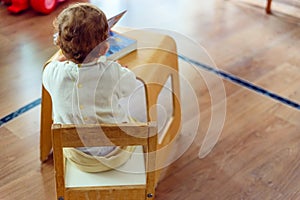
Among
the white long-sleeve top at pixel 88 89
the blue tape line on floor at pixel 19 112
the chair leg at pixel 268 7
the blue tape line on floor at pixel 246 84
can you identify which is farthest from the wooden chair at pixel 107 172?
the chair leg at pixel 268 7

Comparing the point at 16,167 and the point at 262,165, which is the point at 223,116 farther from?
the point at 16,167

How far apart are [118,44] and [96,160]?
46 centimetres

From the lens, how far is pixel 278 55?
2.49m

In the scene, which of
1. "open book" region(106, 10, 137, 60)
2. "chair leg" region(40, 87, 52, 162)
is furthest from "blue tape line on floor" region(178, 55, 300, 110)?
"chair leg" region(40, 87, 52, 162)

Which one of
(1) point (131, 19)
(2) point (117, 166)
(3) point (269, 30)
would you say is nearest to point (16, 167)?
(2) point (117, 166)

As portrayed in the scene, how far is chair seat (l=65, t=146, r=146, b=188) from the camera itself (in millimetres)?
1319

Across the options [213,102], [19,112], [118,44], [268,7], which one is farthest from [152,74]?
[268,7]

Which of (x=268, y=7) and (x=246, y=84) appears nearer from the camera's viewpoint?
(x=246, y=84)

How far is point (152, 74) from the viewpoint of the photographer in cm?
161

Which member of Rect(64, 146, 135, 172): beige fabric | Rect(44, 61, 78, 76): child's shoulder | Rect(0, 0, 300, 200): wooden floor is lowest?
Rect(0, 0, 300, 200): wooden floor

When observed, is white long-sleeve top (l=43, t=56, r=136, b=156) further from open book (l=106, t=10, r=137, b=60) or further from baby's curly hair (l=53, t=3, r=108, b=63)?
open book (l=106, t=10, r=137, b=60)

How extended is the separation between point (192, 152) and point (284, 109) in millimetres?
497

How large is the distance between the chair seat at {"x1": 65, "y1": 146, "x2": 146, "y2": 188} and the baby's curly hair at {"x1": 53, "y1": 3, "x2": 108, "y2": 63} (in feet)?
1.05

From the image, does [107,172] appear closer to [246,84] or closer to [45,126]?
[45,126]
